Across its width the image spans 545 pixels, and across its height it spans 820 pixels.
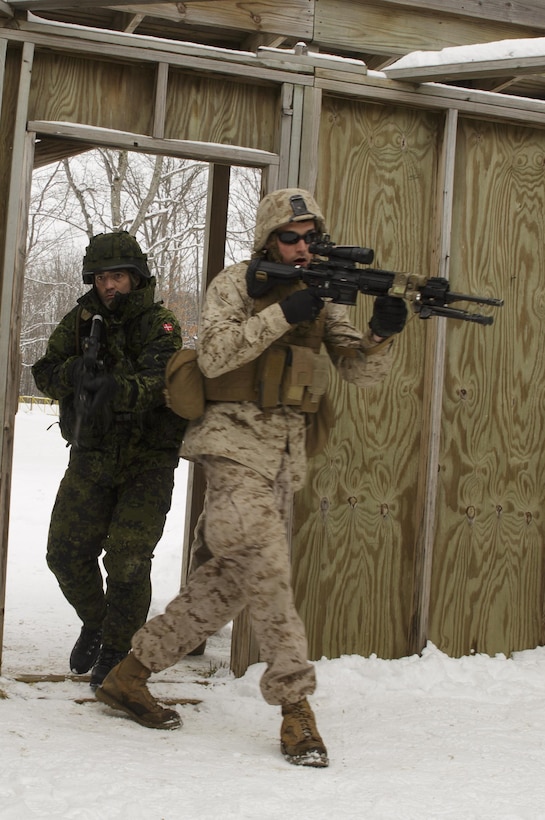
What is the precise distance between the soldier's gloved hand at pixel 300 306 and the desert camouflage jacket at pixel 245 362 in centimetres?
3

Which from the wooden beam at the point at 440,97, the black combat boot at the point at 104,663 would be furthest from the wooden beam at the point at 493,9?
the black combat boot at the point at 104,663

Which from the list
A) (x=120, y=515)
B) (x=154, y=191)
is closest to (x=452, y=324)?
(x=120, y=515)

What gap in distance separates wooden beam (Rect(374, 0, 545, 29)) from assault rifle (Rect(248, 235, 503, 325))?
1912 mm

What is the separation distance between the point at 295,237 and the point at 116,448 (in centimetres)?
122

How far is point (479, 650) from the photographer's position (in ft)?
16.3

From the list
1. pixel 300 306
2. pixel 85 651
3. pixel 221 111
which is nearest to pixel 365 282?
pixel 300 306

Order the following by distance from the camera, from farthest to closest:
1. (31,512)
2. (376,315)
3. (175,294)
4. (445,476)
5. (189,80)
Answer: (175,294)
(31,512)
(445,476)
(189,80)
(376,315)

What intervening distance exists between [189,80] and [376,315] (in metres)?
1.74

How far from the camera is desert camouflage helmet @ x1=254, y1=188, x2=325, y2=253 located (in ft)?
12.0

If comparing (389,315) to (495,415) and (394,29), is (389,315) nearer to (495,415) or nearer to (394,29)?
(495,415)

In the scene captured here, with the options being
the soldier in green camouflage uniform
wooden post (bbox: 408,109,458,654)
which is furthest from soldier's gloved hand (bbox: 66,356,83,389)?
wooden post (bbox: 408,109,458,654)

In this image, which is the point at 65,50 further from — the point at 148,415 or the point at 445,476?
the point at 445,476

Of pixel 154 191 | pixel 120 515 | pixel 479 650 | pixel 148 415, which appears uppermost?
pixel 154 191

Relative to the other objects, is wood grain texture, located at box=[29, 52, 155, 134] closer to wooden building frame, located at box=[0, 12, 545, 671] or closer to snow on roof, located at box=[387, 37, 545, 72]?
wooden building frame, located at box=[0, 12, 545, 671]
